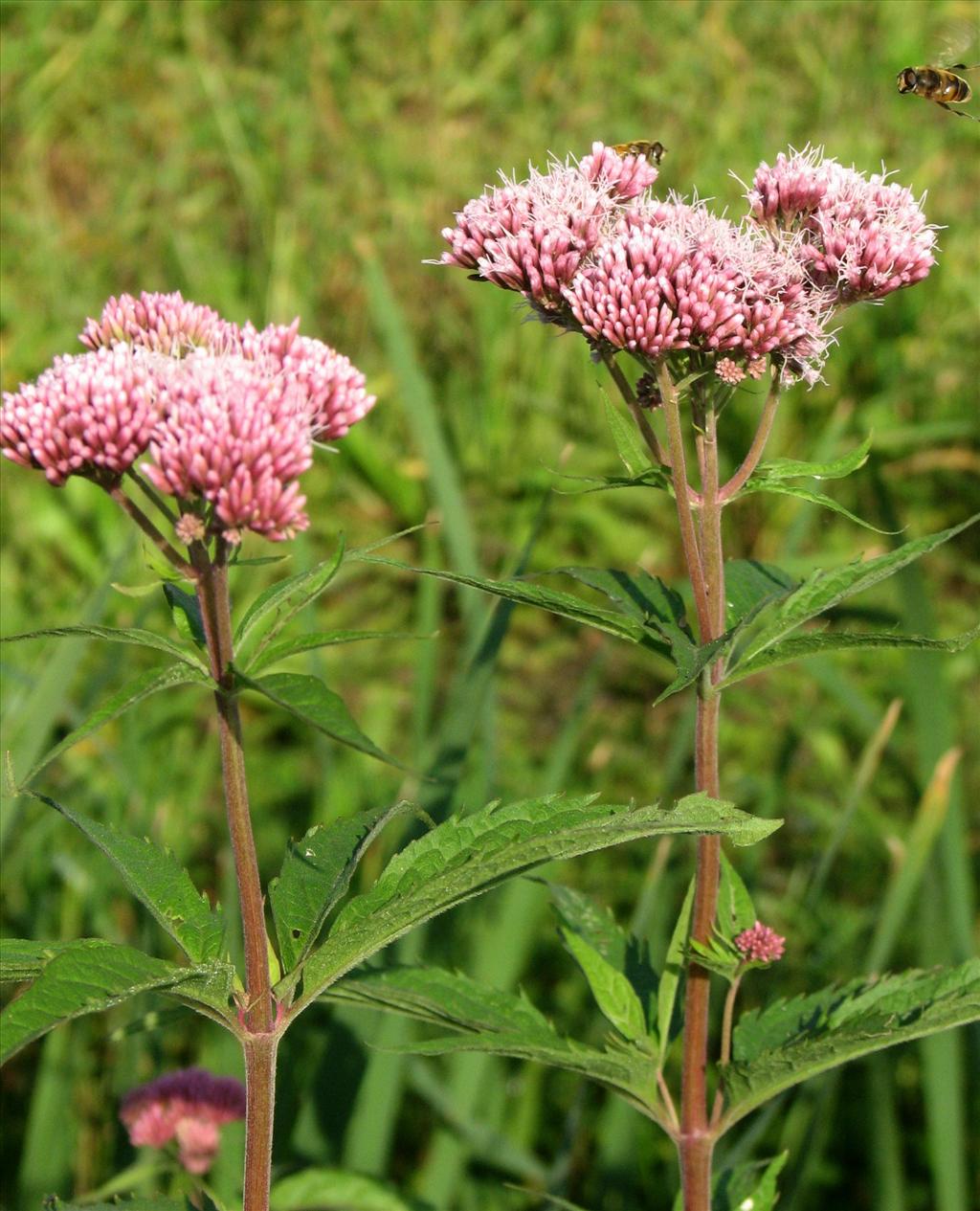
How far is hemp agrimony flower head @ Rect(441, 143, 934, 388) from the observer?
5.25 ft

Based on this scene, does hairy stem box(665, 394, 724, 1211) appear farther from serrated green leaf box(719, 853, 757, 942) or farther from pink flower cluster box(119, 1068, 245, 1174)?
pink flower cluster box(119, 1068, 245, 1174)

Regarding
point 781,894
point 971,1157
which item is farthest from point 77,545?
point 971,1157

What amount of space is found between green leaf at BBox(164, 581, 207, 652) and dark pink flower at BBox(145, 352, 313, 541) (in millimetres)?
160

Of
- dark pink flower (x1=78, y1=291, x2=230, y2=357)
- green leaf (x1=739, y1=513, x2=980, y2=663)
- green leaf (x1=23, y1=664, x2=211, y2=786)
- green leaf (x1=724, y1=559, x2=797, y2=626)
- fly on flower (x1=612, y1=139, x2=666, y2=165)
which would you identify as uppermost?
fly on flower (x1=612, y1=139, x2=666, y2=165)

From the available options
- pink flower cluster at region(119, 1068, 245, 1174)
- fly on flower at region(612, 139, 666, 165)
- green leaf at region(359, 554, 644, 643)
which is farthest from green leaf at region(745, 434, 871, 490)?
pink flower cluster at region(119, 1068, 245, 1174)

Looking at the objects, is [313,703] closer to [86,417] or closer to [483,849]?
[483,849]

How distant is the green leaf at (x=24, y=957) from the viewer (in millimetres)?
1283

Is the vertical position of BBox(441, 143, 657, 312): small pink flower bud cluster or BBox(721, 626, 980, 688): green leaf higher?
BBox(441, 143, 657, 312): small pink flower bud cluster

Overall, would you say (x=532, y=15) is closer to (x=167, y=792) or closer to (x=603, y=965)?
(x=167, y=792)

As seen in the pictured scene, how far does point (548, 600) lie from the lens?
143cm

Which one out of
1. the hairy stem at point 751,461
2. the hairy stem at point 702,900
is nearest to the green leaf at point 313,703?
the hairy stem at point 702,900

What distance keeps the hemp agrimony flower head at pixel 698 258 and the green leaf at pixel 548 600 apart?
31 centimetres

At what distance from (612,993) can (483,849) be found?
0.43m

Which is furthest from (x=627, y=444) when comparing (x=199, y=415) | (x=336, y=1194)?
(x=336, y=1194)
